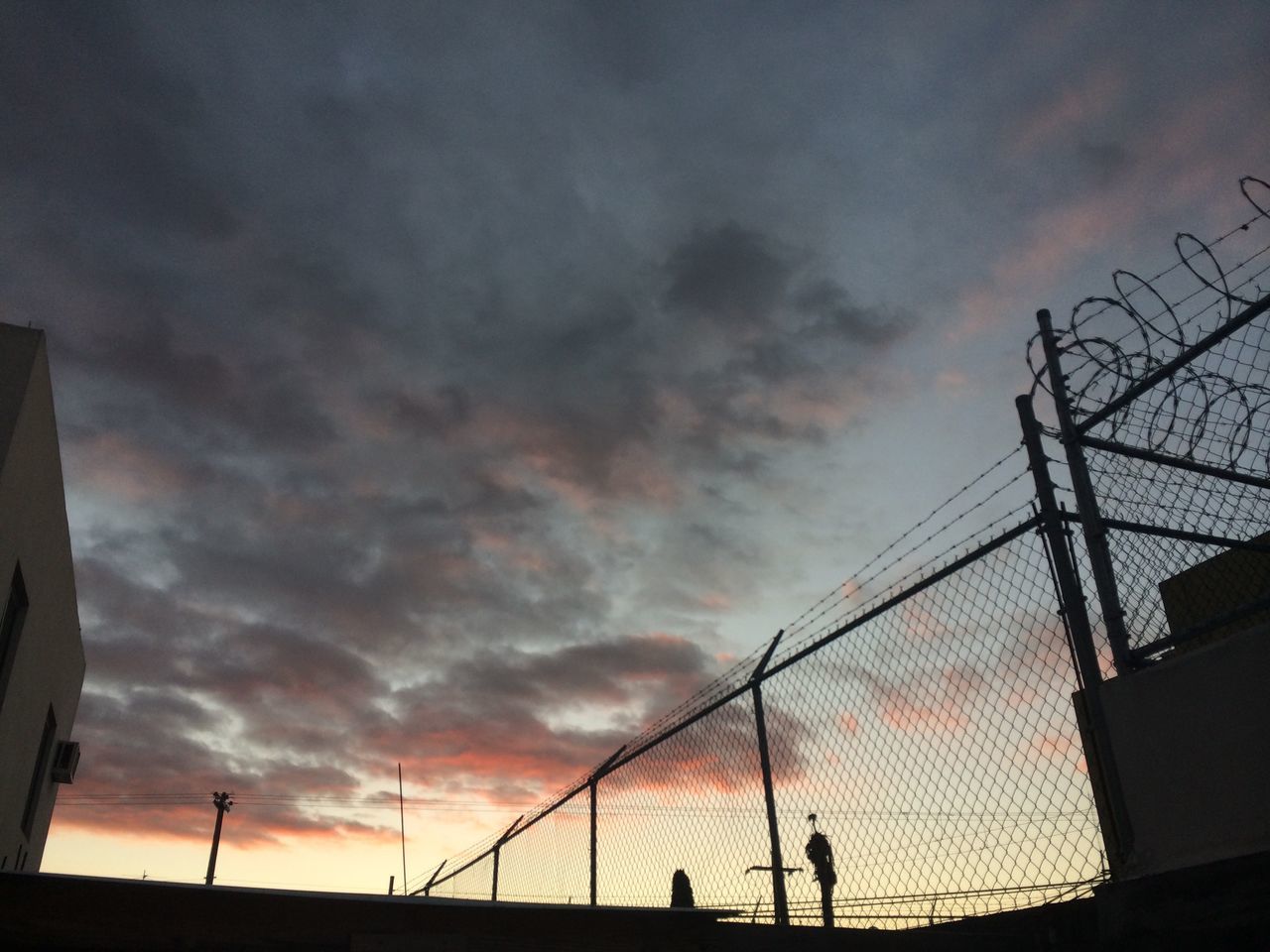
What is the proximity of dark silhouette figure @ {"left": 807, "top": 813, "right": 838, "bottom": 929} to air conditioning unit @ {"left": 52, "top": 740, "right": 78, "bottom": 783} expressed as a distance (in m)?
12.4

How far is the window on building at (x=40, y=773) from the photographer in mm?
13078

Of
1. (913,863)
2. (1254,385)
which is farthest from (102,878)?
(1254,385)

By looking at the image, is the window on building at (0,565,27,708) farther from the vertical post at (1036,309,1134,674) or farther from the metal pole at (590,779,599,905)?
the vertical post at (1036,309,1134,674)

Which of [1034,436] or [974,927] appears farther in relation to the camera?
[1034,436]

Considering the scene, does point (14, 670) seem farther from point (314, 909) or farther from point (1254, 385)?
point (1254, 385)

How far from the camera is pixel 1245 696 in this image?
3830 mm

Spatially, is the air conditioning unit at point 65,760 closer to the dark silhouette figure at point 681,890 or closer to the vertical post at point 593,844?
the vertical post at point 593,844

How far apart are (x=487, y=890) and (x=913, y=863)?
28.4 feet

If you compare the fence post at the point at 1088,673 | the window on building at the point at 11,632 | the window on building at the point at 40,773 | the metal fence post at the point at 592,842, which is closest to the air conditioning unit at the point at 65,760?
the window on building at the point at 40,773

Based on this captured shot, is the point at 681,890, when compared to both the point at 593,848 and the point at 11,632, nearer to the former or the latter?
the point at 593,848

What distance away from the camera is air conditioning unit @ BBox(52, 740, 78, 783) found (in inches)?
551

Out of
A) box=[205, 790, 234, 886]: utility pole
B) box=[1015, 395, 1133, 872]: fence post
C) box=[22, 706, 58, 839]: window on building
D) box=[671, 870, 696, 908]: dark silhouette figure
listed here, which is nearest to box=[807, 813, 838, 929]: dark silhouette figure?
box=[671, 870, 696, 908]: dark silhouette figure

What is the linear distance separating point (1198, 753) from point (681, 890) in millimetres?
3998

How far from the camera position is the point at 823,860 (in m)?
5.80
